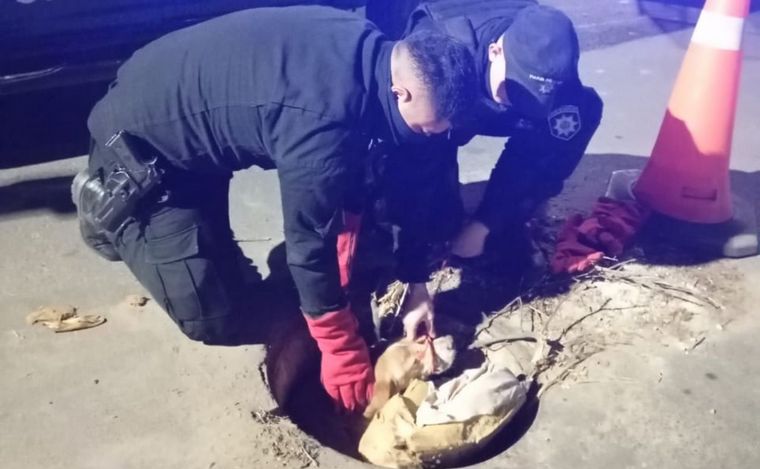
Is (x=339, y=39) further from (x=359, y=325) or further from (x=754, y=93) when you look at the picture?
(x=754, y=93)

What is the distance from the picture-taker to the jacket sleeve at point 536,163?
301 centimetres

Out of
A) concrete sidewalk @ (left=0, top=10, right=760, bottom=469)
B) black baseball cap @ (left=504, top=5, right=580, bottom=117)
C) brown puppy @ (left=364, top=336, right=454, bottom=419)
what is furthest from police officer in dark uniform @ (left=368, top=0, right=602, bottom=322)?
concrete sidewalk @ (left=0, top=10, right=760, bottom=469)

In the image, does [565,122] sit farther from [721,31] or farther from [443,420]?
[443,420]

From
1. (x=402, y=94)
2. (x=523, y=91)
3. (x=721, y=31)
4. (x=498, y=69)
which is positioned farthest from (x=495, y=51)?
(x=721, y=31)

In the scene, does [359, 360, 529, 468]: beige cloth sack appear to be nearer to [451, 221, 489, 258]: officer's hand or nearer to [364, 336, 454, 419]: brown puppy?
[364, 336, 454, 419]: brown puppy

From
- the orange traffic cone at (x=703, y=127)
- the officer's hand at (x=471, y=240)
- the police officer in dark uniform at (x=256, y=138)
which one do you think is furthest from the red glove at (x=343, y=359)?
the orange traffic cone at (x=703, y=127)

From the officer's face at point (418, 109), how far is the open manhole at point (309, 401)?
2.71 ft

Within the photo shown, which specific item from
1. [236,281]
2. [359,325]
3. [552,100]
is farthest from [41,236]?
[552,100]

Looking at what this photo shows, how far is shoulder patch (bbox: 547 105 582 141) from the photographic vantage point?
296 cm

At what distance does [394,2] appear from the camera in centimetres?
393

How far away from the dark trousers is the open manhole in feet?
0.55

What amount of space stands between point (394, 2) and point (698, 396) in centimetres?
234

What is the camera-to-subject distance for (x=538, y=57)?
99.7 inches

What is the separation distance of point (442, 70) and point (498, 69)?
21.5 inches
